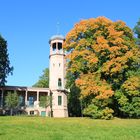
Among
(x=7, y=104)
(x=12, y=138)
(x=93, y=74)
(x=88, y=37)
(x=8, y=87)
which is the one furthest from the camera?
(x=8, y=87)

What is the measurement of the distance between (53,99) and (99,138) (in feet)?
121

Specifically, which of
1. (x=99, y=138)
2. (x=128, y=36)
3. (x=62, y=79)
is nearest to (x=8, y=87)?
(x=62, y=79)

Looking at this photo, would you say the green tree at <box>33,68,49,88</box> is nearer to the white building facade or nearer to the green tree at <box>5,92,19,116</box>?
the white building facade

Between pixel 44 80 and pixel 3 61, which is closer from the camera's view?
pixel 3 61

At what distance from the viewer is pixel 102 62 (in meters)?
39.1

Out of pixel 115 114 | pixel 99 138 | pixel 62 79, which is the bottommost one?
pixel 99 138

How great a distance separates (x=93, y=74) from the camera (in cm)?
3844

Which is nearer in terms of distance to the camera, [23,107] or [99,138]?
[99,138]

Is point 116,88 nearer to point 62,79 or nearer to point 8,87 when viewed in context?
point 62,79

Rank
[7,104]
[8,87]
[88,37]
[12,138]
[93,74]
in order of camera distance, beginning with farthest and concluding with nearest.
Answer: [8,87]
[7,104]
[88,37]
[93,74]
[12,138]

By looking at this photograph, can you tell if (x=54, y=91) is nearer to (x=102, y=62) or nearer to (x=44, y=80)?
(x=44, y=80)

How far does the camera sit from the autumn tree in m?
37.3

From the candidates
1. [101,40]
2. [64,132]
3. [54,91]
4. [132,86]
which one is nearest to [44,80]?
[54,91]

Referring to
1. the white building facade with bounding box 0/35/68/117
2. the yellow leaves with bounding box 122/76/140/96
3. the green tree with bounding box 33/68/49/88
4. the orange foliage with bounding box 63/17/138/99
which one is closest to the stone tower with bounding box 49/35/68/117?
the white building facade with bounding box 0/35/68/117
